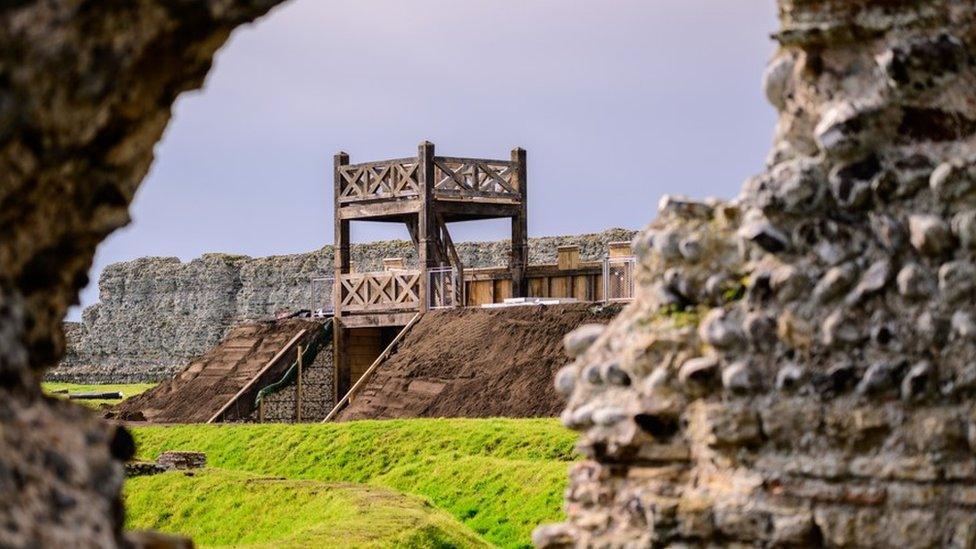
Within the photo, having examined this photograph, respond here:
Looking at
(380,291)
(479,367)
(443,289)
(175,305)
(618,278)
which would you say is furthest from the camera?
(175,305)

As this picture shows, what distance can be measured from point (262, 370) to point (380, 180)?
15.2 feet

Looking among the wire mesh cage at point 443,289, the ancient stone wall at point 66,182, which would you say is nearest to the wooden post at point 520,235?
the wire mesh cage at point 443,289

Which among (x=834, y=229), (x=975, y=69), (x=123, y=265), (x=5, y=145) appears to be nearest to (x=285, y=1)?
(x=5, y=145)

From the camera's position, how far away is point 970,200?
6.81 m

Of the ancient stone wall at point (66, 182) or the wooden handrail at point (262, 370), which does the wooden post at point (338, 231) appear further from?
the ancient stone wall at point (66, 182)

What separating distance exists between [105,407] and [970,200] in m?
27.5

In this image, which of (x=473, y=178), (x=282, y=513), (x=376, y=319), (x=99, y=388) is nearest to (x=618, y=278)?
(x=473, y=178)

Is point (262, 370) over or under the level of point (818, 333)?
under

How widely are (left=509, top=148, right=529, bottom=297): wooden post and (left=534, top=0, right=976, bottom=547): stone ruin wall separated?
24118 mm

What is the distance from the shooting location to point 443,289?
3184 cm

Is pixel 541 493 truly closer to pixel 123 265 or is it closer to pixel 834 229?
pixel 834 229

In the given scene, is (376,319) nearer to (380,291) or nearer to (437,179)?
(380,291)

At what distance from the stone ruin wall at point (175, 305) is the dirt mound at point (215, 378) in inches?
623

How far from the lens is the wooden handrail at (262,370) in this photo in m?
29.7
